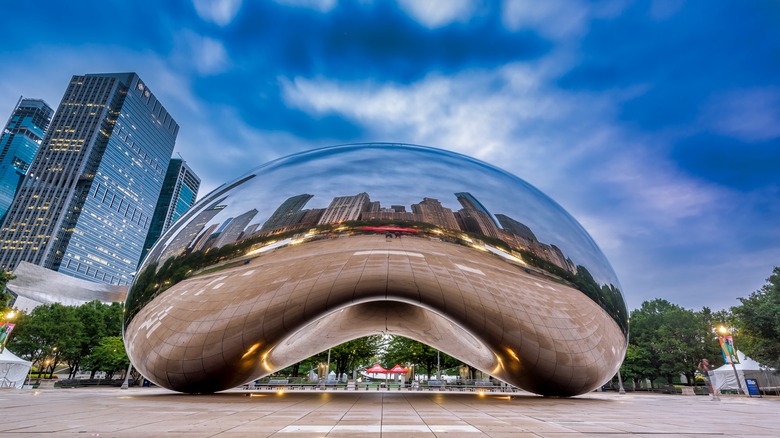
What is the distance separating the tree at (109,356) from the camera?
129 ft

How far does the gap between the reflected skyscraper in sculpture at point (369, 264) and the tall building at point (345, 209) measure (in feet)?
0.08

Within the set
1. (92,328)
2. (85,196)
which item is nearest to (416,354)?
(92,328)

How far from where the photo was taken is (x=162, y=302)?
8750mm

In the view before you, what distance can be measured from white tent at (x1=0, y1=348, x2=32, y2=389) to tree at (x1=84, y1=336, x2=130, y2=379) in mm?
17386

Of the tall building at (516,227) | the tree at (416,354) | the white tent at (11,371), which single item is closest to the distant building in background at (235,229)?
the tall building at (516,227)

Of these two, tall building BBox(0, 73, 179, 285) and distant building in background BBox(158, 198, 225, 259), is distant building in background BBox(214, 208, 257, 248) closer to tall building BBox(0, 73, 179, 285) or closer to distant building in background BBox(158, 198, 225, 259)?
distant building in background BBox(158, 198, 225, 259)

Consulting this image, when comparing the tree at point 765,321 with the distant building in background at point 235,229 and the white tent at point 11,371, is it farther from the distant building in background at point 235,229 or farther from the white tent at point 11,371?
the white tent at point 11,371

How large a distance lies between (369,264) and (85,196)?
200m

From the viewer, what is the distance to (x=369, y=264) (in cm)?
844

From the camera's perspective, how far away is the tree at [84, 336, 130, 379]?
39438mm

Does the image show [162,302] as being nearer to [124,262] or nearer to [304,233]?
[304,233]

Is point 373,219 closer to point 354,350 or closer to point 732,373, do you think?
point 732,373

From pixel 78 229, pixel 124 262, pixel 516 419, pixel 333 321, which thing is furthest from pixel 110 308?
pixel 124 262

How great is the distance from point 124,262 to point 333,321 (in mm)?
213211
